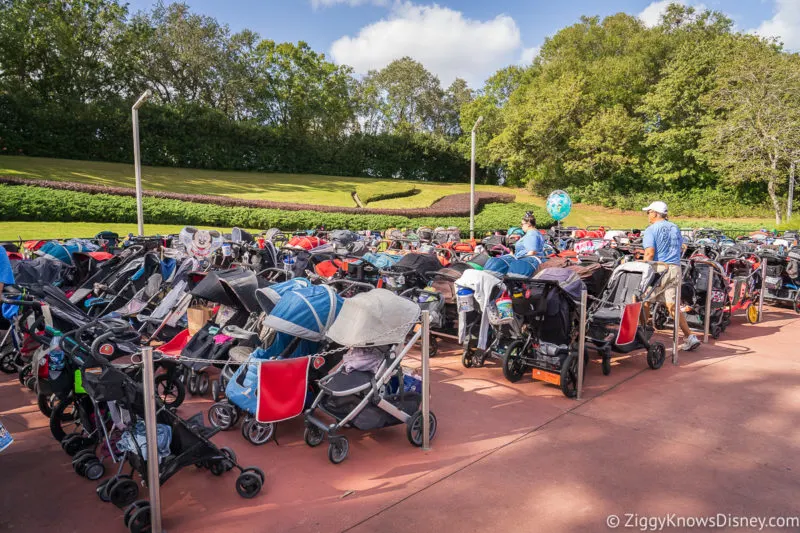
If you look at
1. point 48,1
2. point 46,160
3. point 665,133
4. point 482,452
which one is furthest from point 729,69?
point 48,1

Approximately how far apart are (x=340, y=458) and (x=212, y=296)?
2.53m

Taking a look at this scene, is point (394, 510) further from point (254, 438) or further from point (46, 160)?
point (46, 160)

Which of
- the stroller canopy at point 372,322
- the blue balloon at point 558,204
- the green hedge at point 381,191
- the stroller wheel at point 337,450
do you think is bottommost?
the stroller wheel at point 337,450

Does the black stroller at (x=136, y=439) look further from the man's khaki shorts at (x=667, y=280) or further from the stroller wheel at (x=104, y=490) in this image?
the man's khaki shorts at (x=667, y=280)

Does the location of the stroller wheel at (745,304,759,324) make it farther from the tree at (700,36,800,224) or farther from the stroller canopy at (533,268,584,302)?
the tree at (700,36,800,224)

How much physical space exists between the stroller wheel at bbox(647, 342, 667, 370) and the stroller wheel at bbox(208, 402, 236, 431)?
499 cm

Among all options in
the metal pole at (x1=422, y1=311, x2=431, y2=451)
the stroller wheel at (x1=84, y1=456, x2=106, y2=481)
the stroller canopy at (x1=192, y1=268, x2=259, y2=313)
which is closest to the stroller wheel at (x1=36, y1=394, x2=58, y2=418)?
the stroller wheel at (x1=84, y1=456, x2=106, y2=481)

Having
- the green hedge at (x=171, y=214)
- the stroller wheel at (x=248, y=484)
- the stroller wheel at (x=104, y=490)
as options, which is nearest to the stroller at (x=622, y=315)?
the stroller wheel at (x=248, y=484)

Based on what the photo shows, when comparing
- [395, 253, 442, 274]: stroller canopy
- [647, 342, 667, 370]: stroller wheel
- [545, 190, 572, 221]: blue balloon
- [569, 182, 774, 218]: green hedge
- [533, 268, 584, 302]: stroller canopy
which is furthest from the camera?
[569, 182, 774, 218]: green hedge

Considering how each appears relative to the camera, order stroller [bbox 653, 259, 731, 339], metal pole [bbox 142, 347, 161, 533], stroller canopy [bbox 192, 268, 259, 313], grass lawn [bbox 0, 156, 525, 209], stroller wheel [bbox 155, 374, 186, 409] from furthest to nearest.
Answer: grass lawn [bbox 0, 156, 525, 209] → stroller [bbox 653, 259, 731, 339] → stroller canopy [bbox 192, 268, 259, 313] → stroller wheel [bbox 155, 374, 186, 409] → metal pole [bbox 142, 347, 161, 533]

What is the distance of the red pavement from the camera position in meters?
3.42

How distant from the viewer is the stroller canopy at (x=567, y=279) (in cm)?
574

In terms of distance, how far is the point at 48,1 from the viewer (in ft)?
118

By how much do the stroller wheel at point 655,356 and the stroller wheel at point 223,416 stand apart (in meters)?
4.99
